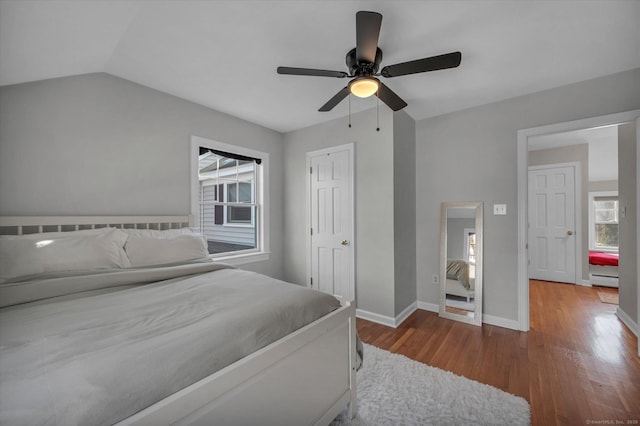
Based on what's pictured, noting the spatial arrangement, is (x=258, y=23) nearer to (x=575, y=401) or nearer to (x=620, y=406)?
(x=575, y=401)

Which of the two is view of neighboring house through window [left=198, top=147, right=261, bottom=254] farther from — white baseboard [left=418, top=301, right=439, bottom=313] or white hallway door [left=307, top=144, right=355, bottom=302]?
white baseboard [left=418, top=301, right=439, bottom=313]

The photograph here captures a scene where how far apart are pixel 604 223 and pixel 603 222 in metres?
0.03

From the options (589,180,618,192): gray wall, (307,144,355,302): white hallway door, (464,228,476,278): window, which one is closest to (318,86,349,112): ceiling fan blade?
(307,144,355,302): white hallway door

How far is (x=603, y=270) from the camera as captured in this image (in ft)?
14.4

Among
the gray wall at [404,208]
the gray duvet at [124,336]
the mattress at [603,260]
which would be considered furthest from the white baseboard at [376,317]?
the mattress at [603,260]

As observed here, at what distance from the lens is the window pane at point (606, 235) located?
542 centimetres

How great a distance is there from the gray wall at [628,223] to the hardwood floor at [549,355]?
0.32m

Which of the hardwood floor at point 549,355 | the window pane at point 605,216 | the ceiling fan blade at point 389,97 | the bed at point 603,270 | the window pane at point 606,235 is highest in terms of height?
the ceiling fan blade at point 389,97

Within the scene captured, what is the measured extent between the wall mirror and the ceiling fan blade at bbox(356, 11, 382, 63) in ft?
7.65

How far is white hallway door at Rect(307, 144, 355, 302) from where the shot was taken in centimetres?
335

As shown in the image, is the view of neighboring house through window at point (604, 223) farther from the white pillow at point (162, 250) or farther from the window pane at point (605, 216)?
the white pillow at point (162, 250)

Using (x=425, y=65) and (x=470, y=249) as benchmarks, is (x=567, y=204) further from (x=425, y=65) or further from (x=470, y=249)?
(x=425, y=65)

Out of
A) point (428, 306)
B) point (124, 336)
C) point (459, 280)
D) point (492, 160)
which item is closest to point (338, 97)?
point (124, 336)

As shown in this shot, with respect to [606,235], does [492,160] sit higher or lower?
higher
